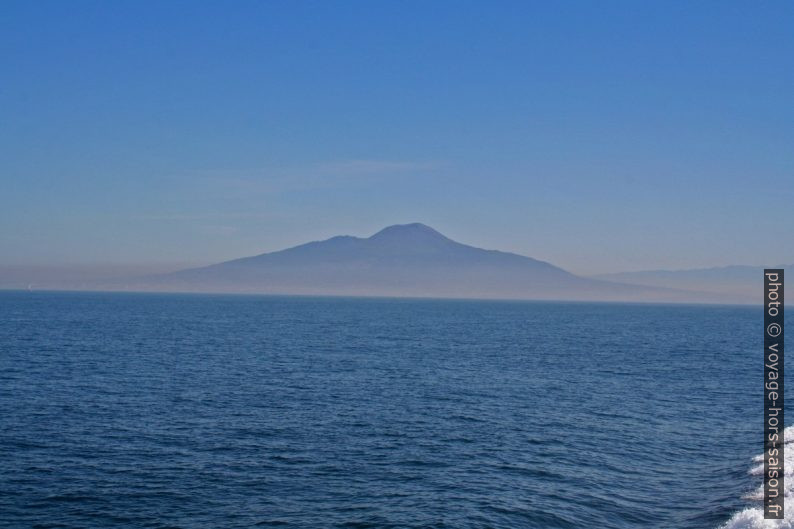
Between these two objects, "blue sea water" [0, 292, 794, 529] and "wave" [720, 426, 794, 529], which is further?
"blue sea water" [0, 292, 794, 529]

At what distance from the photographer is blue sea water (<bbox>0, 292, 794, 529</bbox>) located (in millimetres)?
35188

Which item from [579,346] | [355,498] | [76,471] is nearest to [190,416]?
[76,471]

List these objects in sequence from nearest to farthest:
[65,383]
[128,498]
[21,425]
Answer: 1. [128,498]
2. [21,425]
3. [65,383]

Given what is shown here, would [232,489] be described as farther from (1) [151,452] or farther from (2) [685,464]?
(2) [685,464]

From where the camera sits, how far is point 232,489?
37.5m

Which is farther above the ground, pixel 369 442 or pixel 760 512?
pixel 760 512

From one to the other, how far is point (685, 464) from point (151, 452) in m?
35.0

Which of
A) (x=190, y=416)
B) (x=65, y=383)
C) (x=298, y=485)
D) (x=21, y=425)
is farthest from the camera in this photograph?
(x=65, y=383)

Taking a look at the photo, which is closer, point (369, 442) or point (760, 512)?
point (760, 512)

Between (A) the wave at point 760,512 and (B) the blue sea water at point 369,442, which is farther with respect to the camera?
(B) the blue sea water at point 369,442

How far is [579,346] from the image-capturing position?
416 feet

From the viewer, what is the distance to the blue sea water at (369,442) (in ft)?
115

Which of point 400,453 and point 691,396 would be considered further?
point 691,396

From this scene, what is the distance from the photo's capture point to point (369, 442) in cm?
4781
